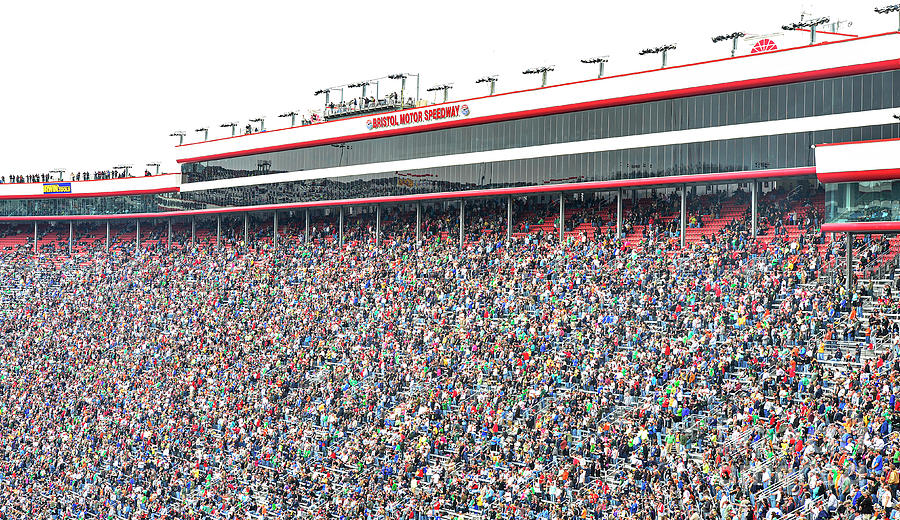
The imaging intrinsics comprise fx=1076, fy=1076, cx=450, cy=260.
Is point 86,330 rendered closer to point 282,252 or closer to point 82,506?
point 282,252

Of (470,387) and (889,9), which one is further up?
(889,9)

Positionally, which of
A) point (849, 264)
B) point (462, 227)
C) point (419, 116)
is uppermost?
point (419, 116)

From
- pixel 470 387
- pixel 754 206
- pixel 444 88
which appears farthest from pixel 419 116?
pixel 470 387

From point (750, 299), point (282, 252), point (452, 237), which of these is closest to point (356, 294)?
point (452, 237)

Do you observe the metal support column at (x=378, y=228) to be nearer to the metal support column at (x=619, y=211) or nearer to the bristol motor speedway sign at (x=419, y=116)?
the bristol motor speedway sign at (x=419, y=116)

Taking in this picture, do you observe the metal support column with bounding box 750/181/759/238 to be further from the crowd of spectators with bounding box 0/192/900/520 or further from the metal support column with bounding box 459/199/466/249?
the metal support column with bounding box 459/199/466/249

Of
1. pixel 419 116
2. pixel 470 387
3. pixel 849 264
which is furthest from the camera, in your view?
pixel 419 116

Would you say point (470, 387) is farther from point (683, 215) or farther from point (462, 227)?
point (462, 227)
